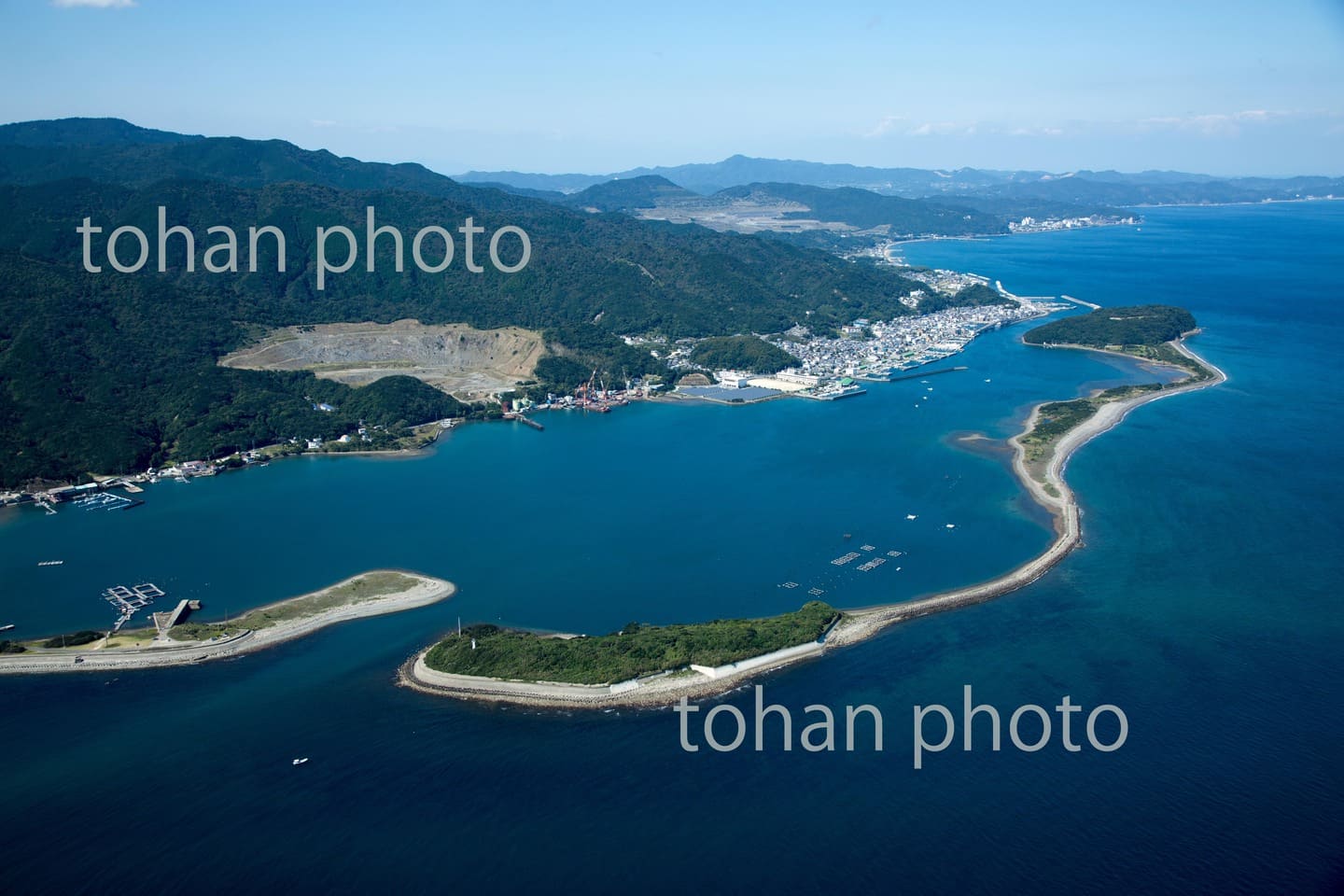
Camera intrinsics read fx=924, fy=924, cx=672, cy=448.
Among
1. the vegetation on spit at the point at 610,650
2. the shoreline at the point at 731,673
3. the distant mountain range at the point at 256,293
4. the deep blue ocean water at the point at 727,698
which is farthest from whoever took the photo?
the distant mountain range at the point at 256,293

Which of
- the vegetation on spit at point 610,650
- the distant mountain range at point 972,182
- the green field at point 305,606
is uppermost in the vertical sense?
the distant mountain range at point 972,182

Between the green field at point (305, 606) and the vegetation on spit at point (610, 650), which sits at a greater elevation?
the vegetation on spit at point (610, 650)

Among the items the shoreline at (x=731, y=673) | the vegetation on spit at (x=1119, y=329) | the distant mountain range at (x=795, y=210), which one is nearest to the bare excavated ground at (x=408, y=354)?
the shoreline at (x=731, y=673)

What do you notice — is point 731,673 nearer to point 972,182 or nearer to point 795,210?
point 795,210

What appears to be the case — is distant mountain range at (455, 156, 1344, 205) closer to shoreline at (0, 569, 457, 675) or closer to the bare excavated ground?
the bare excavated ground

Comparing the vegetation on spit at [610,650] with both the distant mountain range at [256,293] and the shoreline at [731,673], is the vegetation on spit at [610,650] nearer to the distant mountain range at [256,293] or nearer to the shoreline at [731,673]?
the shoreline at [731,673]

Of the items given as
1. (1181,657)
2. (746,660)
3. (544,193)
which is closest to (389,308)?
(746,660)

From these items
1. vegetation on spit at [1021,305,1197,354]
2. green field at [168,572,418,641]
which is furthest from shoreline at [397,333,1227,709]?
vegetation on spit at [1021,305,1197,354]
